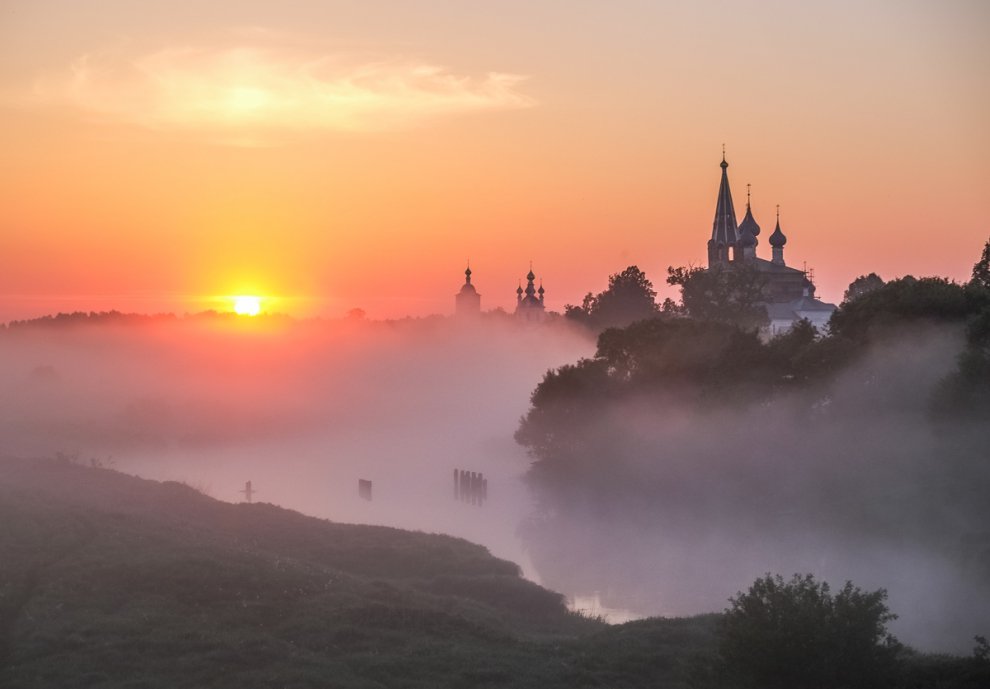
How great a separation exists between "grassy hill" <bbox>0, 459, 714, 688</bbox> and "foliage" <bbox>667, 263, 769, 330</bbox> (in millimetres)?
58384

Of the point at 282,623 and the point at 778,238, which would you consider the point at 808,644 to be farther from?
the point at 778,238

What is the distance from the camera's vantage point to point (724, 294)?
101 metres

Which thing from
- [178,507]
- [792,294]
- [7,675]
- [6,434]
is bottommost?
[7,675]

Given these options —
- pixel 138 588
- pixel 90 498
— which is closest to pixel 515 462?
pixel 90 498

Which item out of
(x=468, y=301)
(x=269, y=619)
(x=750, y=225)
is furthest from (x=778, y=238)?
(x=269, y=619)

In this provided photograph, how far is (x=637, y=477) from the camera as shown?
6294cm

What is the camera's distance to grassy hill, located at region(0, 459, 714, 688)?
26875 mm

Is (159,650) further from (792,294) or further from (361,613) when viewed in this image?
(792,294)

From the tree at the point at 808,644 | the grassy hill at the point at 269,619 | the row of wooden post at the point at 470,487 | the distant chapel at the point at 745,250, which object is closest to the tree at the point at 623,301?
the distant chapel at the point at 745,250

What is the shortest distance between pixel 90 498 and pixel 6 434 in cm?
5074

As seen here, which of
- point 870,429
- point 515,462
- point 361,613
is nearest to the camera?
point 361,613

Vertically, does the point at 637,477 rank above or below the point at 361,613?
above

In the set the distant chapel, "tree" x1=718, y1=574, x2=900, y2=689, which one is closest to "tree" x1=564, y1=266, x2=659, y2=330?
the distant chapel

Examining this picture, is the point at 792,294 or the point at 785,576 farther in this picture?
the point at 792,294
